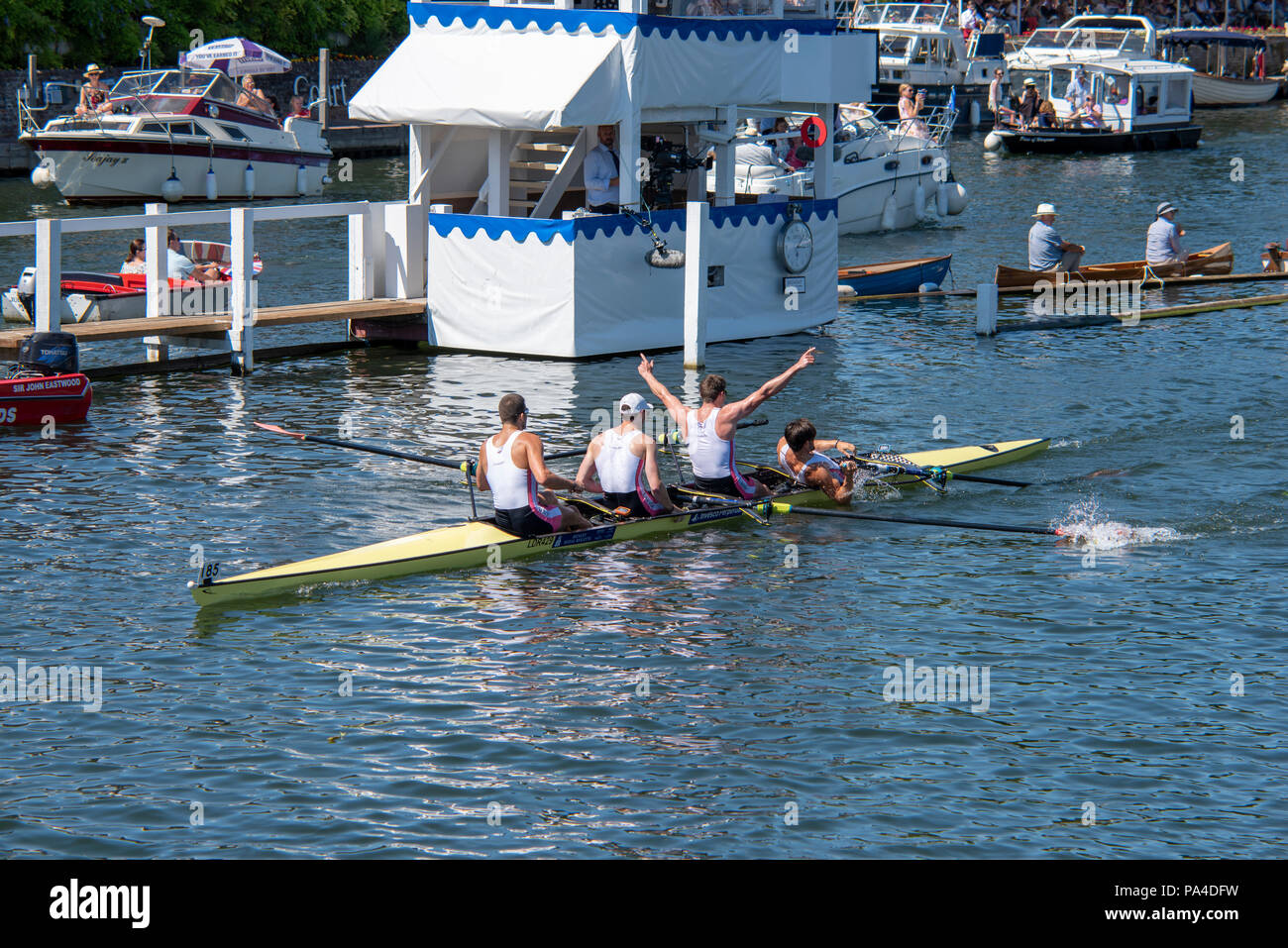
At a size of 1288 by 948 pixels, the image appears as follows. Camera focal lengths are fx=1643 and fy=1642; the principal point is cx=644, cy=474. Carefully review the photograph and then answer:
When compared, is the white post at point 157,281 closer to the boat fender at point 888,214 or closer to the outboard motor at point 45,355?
the outboard motor at point 45,355

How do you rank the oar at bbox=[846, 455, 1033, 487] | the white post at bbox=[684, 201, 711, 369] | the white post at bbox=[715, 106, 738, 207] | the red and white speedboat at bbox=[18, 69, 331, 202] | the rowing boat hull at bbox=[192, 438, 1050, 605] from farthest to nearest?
the red and white speedboat at bbox=[18, 69, 331, 202] < the white post at bbox=[715, 106, 738, 207] < the white post at bbox=[684, 201, 711, 369] < the oar at bbox=[846, 455, 1033, 487] < the rowing boat hull at bbox=[192, 438, 1050, 605]

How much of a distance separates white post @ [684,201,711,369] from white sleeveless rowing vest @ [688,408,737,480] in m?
6.92

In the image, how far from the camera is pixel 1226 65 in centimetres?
7275

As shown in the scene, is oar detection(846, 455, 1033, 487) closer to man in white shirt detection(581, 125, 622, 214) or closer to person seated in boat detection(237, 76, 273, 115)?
man in white shirt detection(581, 125, 622, 214)

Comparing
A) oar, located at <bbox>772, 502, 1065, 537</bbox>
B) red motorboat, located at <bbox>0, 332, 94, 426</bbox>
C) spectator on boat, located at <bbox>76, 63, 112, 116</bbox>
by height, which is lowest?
oar, located at <bbox>772, 502, 1065, 537</bbox>

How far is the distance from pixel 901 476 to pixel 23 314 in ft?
43.5

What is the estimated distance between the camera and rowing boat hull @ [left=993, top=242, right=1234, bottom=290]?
94.4 ft

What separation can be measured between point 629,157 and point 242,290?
554 centimetres

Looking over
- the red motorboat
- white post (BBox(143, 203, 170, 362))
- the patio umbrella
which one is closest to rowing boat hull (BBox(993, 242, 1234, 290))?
white post (BBox(143, 203, 170, 362))

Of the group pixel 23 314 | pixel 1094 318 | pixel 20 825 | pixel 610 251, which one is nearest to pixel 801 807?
pixel 20 825

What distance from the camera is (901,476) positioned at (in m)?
17.1

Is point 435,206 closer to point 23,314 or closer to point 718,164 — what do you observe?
point 718,164
